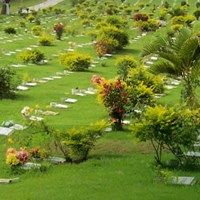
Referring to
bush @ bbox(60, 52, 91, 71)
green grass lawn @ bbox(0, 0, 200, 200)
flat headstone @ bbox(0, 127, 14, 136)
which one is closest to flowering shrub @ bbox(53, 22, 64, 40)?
bush @ bbox(60, 52, 91, 71)

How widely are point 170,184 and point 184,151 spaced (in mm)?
1878

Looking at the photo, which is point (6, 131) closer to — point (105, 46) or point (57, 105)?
point (57, 105)

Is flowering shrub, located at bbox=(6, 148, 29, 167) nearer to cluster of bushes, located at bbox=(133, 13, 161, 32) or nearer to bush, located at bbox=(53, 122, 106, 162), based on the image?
bush, located at bbox=(53, 122, 106, 162)

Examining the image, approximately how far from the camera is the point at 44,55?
26.2m

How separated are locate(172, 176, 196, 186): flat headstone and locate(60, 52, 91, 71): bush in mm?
12776

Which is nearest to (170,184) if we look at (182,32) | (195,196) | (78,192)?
(195,196)

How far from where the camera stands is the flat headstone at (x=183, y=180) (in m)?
10.8

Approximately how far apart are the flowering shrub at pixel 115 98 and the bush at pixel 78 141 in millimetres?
2116

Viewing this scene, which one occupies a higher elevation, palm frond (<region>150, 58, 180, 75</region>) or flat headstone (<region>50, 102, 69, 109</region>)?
palm frond (<region>150, 58, 180, 75</region>)

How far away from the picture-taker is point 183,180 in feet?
36.1

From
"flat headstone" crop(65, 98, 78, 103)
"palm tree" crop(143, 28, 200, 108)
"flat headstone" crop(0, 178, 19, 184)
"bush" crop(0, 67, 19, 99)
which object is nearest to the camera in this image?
"flat headstone" crop(0, 178, 19, 184)

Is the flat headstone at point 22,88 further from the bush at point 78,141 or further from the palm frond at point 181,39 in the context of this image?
the bush at point 78,141

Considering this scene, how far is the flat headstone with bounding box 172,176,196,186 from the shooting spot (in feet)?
35.6

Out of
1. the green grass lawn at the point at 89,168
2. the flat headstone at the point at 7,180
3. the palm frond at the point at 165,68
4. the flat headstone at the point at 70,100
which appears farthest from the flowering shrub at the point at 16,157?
the flat headstone at the point at 70,100
